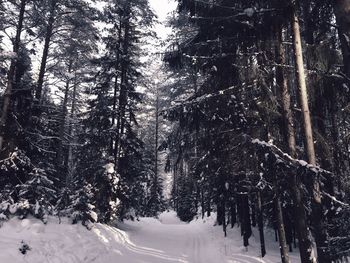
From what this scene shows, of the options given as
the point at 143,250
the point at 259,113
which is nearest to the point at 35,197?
the point at 143,250

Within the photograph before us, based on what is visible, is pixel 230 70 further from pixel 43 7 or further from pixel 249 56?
pixel 43 7

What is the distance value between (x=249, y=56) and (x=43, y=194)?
8767mm

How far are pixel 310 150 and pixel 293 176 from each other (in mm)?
777

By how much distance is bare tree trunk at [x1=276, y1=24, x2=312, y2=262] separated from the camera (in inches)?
319

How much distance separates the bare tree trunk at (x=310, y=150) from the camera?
7.56 metres

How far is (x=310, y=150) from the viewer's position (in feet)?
26.7

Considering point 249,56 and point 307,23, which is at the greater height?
point 307,23

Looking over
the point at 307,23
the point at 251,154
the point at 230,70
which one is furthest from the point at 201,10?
the point at 251,154

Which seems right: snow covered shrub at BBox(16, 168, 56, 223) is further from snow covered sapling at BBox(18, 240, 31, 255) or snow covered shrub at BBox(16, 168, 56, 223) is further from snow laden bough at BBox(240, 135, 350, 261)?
snow laden bough at BBox(240, 135, 350, 261)

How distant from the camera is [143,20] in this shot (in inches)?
888

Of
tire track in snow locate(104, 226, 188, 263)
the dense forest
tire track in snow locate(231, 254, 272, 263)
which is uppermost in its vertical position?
the dense forest

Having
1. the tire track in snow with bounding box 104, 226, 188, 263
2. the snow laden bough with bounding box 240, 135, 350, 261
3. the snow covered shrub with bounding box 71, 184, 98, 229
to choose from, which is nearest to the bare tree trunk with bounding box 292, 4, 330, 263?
the snow laden bough with bounding box 240, 135, 350, 261

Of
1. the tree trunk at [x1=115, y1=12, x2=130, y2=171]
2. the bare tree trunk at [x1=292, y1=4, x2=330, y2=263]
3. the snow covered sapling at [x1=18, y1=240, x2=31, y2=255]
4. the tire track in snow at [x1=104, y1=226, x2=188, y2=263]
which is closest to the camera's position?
the bare tree trunk at [x1=292, y1=4, x2=330, y2=263]

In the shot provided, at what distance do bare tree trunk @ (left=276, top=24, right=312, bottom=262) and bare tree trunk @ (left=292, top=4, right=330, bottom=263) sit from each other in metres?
0.31
